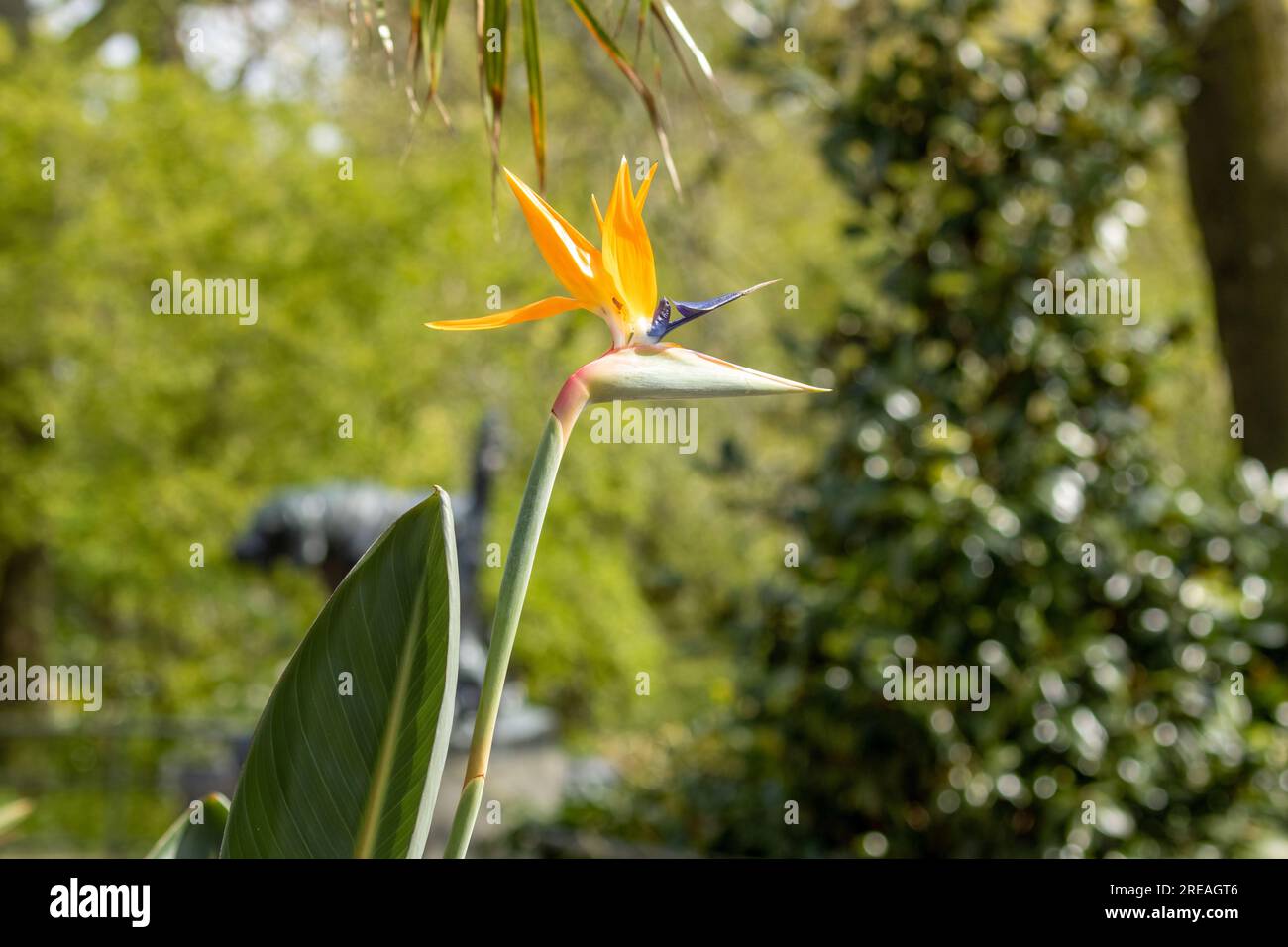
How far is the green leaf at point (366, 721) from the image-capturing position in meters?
0.99

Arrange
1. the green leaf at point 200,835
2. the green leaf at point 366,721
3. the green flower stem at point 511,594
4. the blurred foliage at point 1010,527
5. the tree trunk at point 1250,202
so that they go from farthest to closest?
the tree trunk at point 1250,202 → the blurred foliage at point 1010,527 → the green leaf at point 200,835 → the green leaf at point 366,721 → the green flower stem at point 511,594

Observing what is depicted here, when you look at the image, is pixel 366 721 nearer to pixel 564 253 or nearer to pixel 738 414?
pixel 564 253

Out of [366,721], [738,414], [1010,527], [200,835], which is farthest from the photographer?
[738,414]

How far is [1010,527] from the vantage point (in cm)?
307

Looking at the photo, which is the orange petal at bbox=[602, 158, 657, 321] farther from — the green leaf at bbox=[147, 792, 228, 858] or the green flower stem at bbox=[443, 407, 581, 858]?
the green leaf at bbox=[147, 792, 228, 858]

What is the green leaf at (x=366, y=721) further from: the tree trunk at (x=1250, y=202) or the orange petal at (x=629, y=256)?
the tree trunk at (x=1250, y=202)

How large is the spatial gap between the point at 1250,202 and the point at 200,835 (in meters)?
4.01

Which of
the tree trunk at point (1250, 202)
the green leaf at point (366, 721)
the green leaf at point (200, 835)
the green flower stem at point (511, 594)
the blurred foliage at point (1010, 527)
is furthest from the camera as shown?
the tree trunk at point (1250, 202)

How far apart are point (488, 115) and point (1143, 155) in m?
2.47

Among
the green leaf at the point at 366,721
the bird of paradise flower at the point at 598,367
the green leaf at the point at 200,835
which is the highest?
the bird of paradise flower at the point at 598,367

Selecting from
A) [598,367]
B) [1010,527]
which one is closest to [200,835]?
[598,367]

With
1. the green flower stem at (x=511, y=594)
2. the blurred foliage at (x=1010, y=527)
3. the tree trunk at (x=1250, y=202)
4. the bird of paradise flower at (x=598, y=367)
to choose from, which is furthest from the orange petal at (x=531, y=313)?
the tree trunk at (x=1250, y=202)

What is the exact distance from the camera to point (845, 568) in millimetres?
3291
